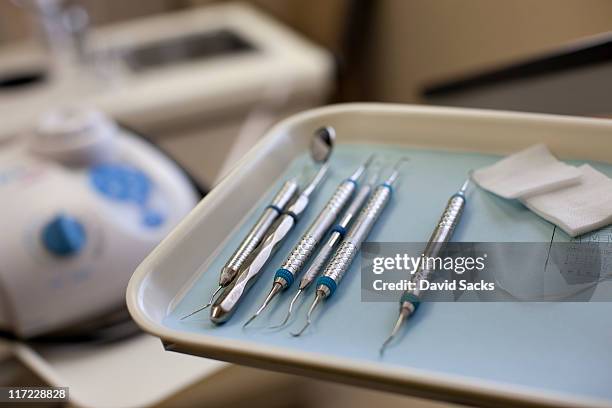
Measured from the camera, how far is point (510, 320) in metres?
0.38

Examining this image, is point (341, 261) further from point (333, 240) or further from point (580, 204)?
point (580, 204)

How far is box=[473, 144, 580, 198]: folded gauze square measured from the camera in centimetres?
47

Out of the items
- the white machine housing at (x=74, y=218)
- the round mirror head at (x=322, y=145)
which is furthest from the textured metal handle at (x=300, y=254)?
the white machine housing at (x=74, y=218)

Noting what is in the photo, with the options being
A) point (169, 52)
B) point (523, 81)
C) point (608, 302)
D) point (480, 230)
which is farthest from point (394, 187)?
point (169, 52)

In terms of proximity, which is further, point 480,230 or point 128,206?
point 128,206

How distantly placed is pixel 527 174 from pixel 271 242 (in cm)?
22

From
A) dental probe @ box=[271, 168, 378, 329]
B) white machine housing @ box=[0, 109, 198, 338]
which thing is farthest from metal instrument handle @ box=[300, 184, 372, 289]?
white machine housing @ box=[0, 109, 198, 338]

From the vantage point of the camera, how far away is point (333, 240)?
0.45 metres

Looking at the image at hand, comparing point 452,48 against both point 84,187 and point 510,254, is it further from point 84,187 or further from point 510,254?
point 510,254

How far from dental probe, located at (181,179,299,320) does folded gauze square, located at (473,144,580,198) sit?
0.52 feet

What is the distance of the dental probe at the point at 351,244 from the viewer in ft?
1.34

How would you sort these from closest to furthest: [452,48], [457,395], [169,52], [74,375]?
[457,395]
[74,375]
[452,48]
[169,52]

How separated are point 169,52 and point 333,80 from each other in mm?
452

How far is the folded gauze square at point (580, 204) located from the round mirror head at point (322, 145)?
0.60 ft
